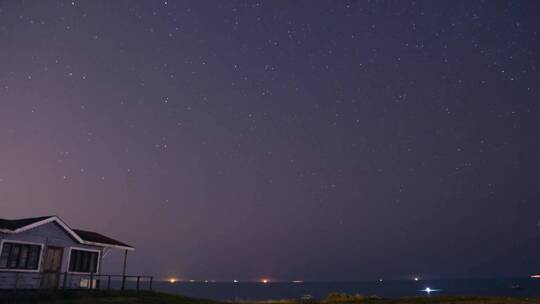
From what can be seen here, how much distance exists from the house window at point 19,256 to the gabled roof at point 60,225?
1.05 meters

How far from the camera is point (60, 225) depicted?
33.0 meters

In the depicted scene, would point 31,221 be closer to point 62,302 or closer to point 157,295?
point 62,302

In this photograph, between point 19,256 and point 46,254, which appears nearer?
point 19,256

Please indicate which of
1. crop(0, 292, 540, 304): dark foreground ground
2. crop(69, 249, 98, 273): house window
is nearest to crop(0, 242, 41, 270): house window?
crop(0, 292, 540, 304): dark foreground ground

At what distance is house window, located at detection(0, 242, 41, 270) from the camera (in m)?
29.2

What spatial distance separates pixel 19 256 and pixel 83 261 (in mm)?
5437

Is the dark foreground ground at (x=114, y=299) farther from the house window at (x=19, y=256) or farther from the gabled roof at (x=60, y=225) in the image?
the gabled roof at (x=60, y=225)

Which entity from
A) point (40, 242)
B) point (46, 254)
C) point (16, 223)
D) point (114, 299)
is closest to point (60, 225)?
point (40, 242)

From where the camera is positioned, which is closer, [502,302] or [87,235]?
[502,302]

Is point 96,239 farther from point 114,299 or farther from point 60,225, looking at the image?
point 114,299

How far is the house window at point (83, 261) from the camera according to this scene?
1335 inches

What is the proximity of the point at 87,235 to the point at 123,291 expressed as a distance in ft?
19.1

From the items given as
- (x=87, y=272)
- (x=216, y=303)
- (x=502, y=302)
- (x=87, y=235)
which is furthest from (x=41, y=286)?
(x=502, y=302)

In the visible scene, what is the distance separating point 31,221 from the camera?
31.2 m
